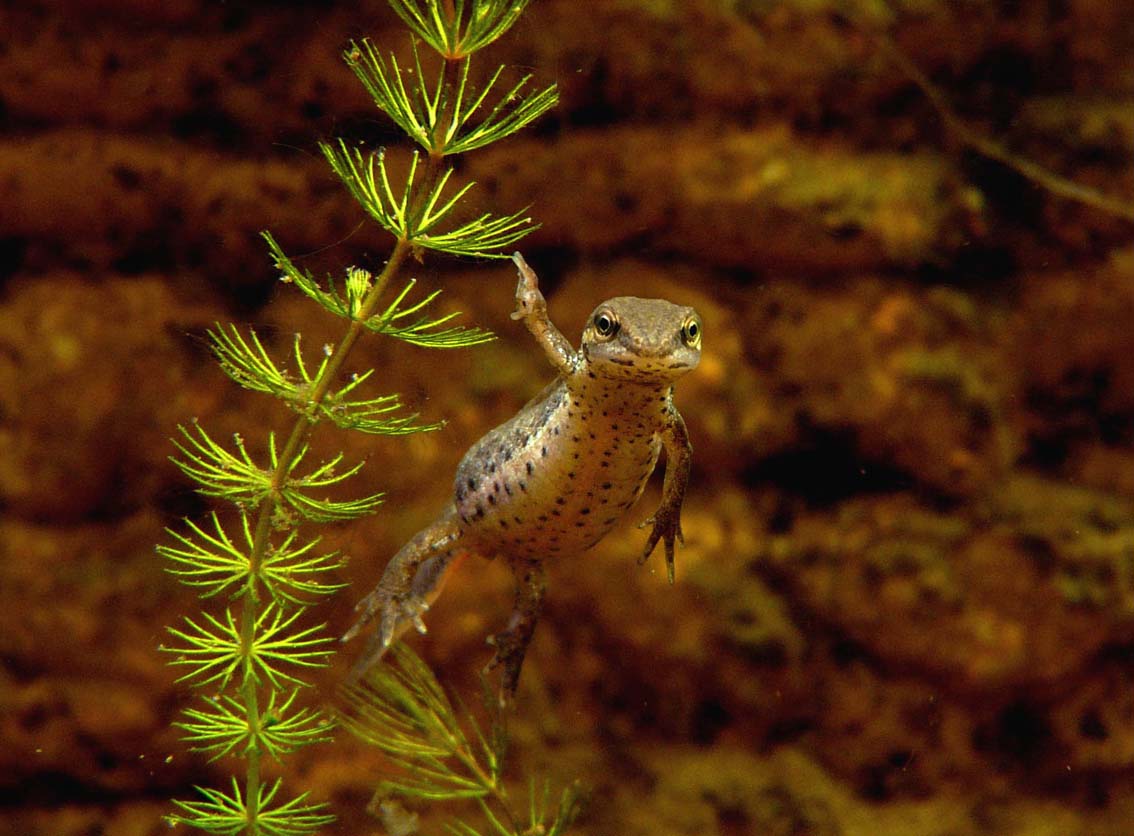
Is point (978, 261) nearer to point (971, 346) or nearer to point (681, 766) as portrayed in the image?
point (971, 346)

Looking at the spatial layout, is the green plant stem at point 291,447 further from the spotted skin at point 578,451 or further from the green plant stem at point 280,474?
the spotted skin at point 578,451

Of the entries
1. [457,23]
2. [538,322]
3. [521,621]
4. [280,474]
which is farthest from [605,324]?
[521,621]

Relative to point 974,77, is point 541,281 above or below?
below

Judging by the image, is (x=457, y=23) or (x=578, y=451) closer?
(x=457, y=23)

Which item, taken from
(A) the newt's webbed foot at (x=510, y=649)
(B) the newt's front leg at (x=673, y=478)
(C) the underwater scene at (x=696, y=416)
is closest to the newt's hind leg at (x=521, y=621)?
(A) the newt's webbed foot at (x=510, y=649)

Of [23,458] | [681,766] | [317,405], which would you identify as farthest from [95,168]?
[681,766]

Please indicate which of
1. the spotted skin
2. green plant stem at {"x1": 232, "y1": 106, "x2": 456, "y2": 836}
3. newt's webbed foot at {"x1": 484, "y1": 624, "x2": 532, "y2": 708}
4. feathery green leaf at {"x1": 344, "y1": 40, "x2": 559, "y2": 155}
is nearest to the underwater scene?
newt's webbed foot at {"x1": 484, "y1": 624, "x2": 532, "y2": 708}

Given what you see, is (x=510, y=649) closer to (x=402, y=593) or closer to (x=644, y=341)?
(x=402, y=593)
